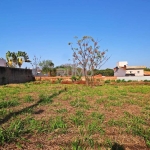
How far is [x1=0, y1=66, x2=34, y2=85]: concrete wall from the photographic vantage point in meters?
17.4

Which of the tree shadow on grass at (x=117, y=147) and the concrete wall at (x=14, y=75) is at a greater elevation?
the concrete wall at (x=14, y=75)

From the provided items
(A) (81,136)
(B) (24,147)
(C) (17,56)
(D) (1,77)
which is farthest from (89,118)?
(C) (17,56)

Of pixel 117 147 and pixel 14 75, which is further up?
pixel 14 75

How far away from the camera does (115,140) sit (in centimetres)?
252

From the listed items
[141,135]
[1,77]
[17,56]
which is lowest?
[141,135]

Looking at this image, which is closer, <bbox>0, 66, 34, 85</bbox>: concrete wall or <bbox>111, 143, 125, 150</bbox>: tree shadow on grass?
<bbox>111, 143, 125, 150</bbox>: tree shadow on grass

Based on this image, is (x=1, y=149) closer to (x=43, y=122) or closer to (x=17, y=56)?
(x=43, y=122)

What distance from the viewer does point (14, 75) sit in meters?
20.0

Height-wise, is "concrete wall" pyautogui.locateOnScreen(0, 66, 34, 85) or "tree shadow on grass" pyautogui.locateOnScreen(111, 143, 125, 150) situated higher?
"concrete wall" pyautogui.locateOnScreen(0, 66, 34, 85)

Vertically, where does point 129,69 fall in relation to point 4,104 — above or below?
above

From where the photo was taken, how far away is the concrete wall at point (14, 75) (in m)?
17.4

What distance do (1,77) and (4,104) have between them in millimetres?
13208

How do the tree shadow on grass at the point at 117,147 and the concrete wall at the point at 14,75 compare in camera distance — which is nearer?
the tree shadow on grass at the point at 117,147

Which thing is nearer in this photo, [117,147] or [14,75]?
[117,147]
